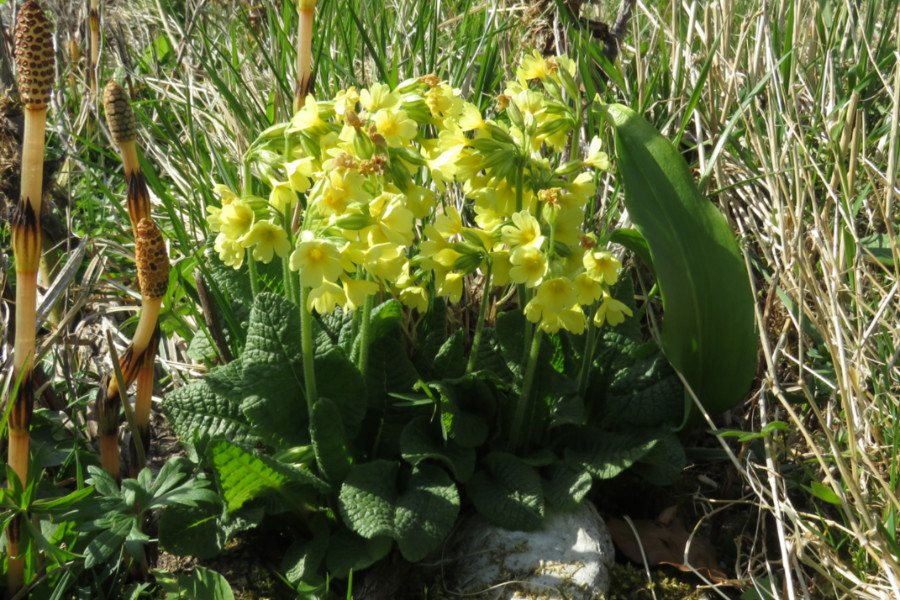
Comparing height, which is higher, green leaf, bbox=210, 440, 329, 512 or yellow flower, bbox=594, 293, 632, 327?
yellow flower, bbox=594, 293, 632, 327

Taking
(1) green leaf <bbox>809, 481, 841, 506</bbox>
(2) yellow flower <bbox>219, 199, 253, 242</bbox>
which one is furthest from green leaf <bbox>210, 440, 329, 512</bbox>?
(1) green leaf <bbox>809, 481, 841, 506</bbox>

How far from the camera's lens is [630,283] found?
1834 mm

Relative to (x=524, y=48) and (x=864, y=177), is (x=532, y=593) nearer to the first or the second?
(x=864, y=177)

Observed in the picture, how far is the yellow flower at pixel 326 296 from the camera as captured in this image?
128 centimetres

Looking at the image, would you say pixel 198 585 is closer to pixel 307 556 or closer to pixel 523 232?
pixel 307 556

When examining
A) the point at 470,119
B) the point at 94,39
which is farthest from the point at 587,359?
the point at 94,39

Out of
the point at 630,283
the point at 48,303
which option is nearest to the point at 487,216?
the point at 630,283

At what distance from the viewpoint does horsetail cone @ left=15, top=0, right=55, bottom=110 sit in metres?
1.21

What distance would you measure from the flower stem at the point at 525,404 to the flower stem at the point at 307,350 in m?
0.39

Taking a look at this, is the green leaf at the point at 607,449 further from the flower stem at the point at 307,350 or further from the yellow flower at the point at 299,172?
the yellow flower at the point at 299,172

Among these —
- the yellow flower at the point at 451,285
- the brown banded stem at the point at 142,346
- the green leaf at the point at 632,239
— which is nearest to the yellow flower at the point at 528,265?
the yellow flower at the point at 451,285

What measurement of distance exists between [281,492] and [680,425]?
0.81 meters

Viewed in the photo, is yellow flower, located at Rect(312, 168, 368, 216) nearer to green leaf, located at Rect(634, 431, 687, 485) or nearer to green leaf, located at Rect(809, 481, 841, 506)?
green leaf, located at Rect(634, 431, 687, 485)

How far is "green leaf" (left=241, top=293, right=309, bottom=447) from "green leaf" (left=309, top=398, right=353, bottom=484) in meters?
0.11
